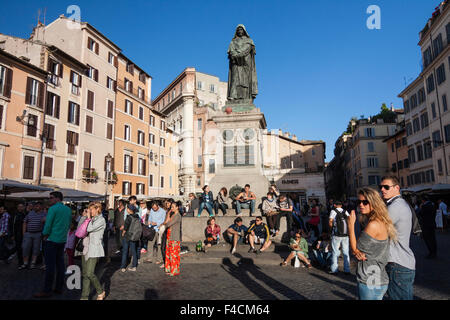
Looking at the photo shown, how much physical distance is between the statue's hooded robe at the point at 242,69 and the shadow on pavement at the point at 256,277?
7464 mm

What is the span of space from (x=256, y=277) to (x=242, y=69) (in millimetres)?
9414

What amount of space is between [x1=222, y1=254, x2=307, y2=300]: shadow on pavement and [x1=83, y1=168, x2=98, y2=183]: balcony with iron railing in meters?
26.4

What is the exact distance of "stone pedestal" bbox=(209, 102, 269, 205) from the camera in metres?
11.5

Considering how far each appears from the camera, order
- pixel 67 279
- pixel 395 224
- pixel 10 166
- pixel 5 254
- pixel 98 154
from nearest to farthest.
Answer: pixel 395 224 → pixel 67 279 → pixel 5 254 → pixel 10 166 → pixel 98 154

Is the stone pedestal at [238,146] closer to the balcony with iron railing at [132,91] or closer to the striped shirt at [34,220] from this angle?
the striped shirt at [34,220]

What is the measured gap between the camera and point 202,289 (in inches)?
223

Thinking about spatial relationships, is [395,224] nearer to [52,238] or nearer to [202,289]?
[202,289]

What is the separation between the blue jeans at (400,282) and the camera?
2902mm

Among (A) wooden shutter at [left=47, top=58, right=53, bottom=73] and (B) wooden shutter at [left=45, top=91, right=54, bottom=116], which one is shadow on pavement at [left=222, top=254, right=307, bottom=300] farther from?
(A) wooden shutter at [left=47, top=58, right=53, bottom=73]

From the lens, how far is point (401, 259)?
9.64ft

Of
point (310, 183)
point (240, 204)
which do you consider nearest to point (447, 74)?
point (310, 183)

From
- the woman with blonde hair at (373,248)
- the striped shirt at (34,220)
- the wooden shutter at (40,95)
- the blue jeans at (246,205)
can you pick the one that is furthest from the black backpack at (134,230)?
the wooden shutter at (40,95)

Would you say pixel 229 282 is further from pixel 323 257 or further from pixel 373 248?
pixel 373 248

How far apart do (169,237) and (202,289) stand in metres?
1.86
